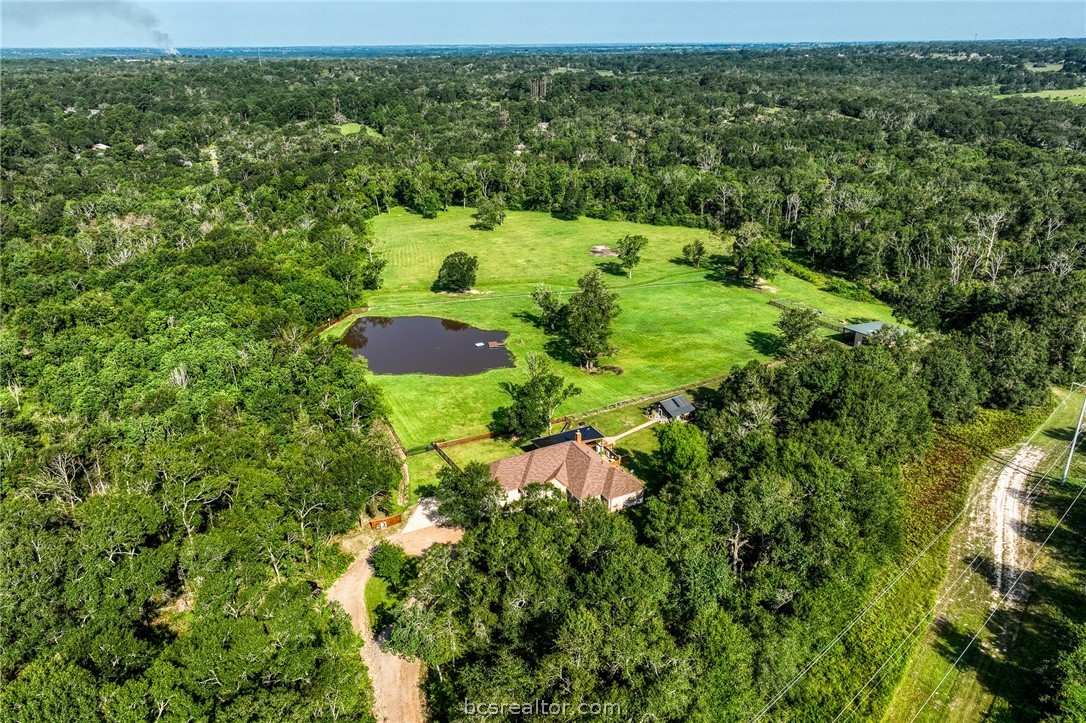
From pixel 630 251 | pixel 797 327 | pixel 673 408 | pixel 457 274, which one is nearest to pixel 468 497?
pixel 673 408

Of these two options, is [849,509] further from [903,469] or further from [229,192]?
[229,192]

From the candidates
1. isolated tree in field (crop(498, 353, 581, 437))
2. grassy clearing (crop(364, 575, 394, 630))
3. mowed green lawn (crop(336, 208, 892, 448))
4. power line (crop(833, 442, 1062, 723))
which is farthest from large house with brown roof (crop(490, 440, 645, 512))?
power line (crop(833, 442, 1062, 723))

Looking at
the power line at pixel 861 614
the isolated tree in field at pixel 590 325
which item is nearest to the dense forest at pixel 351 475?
the power line at pixel 861 614

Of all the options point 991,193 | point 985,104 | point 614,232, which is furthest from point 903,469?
point 985,104

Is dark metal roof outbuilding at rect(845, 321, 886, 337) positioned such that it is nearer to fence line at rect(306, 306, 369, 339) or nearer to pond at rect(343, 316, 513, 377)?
pond at rect(343, 316, 513, 377)

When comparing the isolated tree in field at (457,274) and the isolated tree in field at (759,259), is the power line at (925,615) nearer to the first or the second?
the isolated tree in field at (759,259)
